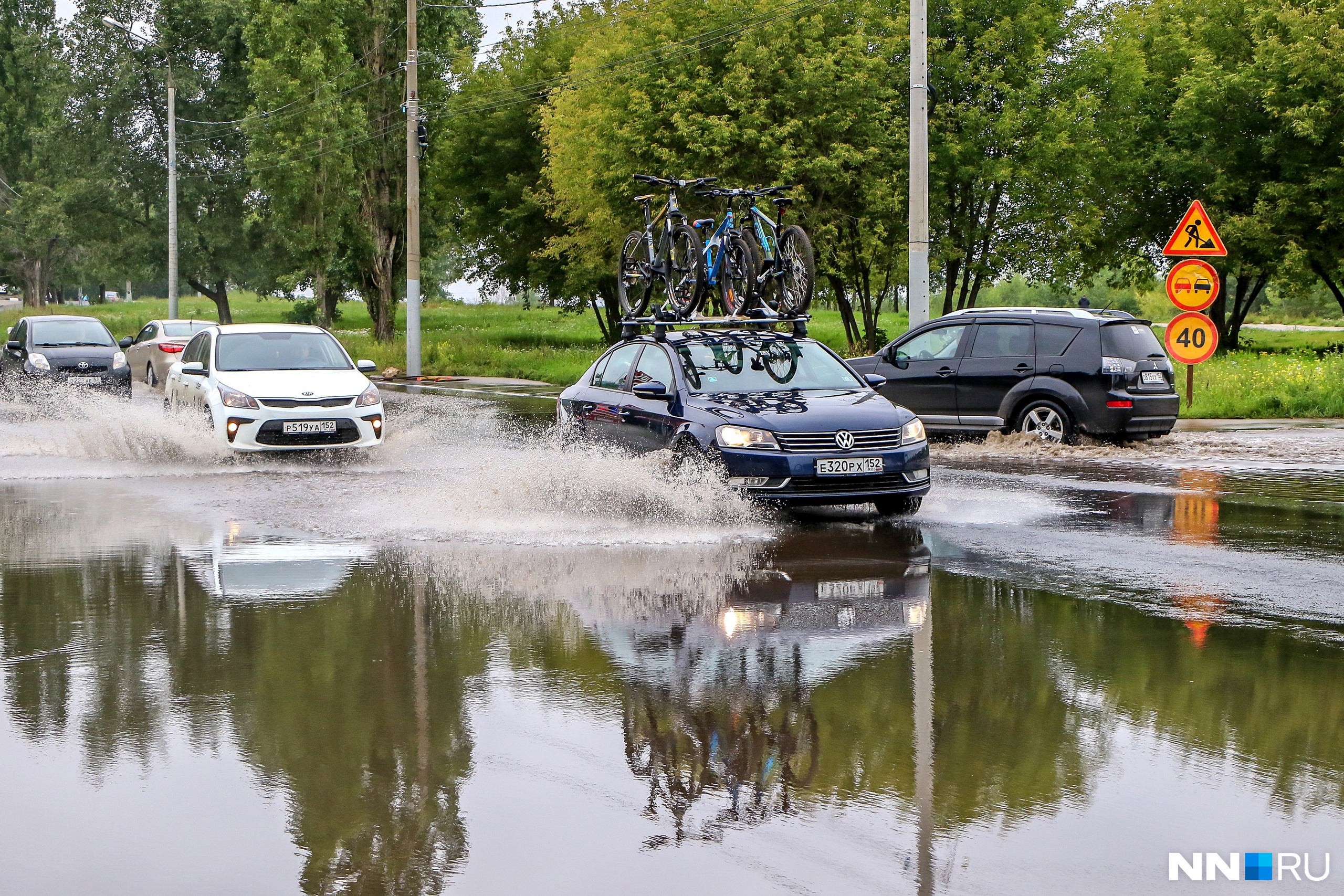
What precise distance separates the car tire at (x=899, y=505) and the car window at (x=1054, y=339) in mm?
5819

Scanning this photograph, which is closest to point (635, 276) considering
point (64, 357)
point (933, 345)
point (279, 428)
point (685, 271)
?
point (685, 271)

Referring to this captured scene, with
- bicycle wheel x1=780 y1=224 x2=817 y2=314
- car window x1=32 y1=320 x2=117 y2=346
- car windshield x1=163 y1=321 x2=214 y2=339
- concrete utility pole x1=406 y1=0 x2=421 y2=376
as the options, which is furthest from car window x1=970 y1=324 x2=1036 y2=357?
concrete utility pole x1=406 y1=0 x2=421 y2=376

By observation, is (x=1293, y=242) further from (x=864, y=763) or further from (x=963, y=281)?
(x=864, y=763)

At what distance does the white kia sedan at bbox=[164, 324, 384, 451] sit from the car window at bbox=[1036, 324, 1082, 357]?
770cm

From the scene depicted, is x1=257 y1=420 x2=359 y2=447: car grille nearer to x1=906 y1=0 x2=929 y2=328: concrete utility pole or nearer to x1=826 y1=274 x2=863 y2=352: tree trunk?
x1=906 y1=0 x2=929 y2=328: concrete utility pole

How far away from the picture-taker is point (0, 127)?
81688 mm

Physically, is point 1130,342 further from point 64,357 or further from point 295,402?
point 64,357

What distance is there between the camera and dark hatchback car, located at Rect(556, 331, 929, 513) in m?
10.9

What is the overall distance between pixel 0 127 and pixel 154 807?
87390mm

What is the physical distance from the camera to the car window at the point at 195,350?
57.8 ft

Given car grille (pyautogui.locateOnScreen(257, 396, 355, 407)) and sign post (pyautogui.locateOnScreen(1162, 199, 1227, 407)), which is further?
sign post (pyautogui.locateOnScreen(1162, 199, 1227, 407))

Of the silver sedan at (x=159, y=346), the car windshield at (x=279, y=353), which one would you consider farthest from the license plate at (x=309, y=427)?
the silver sedan at (x=159, y=346)

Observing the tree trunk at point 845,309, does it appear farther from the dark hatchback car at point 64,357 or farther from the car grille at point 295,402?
the car grille at point 295,402

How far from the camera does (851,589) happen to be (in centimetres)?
849
